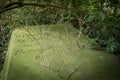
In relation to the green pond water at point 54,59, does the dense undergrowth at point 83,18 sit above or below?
above

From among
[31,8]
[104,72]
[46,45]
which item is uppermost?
[31,8]

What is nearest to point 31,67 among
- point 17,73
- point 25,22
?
point 17,73

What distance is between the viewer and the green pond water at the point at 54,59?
2.30 meters

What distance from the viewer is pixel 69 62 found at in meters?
2.59

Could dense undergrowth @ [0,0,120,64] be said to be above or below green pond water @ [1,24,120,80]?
above

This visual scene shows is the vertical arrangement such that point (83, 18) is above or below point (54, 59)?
above

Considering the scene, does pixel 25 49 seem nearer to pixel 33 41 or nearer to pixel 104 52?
pixel 33 41

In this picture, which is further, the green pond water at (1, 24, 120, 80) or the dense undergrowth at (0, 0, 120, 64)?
the dense undergrowth at (0, 0, 120, 64)

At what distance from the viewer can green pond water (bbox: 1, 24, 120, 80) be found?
2305mm

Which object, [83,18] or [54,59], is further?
[83,18]

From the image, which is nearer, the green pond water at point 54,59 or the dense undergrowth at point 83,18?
the green pond water at point 54,59

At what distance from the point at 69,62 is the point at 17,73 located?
66 centimetres

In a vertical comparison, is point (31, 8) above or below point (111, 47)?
above

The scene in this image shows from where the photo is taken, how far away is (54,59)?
8.63 ft
